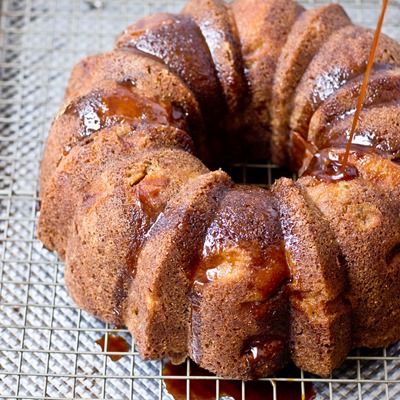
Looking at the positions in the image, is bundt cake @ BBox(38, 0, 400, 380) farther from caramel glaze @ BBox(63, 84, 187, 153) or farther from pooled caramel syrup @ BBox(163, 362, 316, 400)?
pooled caramel syrup @ BBox(163, 362, 316, 400)

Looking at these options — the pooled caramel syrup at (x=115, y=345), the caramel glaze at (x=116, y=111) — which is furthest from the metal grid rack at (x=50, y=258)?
the caramel glaze at (x=116, y=111)

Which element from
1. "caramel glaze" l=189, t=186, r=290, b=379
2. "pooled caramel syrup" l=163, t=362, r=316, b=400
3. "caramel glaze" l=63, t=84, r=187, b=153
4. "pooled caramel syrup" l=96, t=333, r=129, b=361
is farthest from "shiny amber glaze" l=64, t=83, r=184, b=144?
"pooled caramel syrup" l=163, t=362, r=316, b=400

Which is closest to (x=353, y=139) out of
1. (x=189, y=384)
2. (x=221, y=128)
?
(x=221, y=128)

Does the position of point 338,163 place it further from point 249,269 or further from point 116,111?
point 116,111

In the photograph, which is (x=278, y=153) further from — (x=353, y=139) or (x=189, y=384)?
(x=189, y=384)

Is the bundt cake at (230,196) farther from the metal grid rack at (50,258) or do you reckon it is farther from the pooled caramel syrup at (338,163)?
the metal grid rack at (50,258)

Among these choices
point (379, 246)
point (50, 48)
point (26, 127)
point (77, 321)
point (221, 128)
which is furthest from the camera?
point (50, 48)

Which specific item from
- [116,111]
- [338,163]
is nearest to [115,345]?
[116,111]
